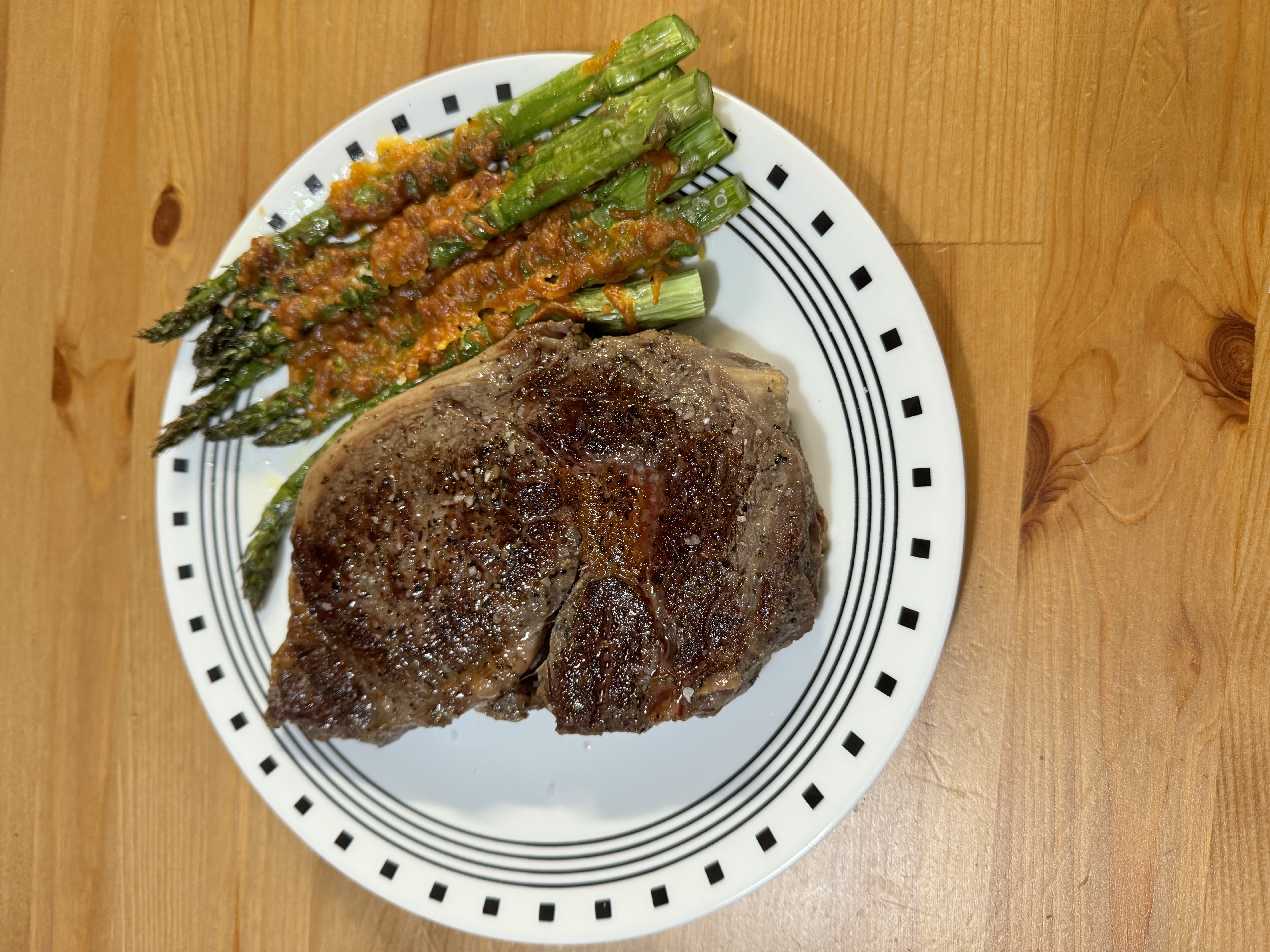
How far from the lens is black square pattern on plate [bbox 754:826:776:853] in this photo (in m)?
3.04

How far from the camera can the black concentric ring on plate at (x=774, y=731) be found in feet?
9.82

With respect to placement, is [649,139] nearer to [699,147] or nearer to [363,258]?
[699,147]

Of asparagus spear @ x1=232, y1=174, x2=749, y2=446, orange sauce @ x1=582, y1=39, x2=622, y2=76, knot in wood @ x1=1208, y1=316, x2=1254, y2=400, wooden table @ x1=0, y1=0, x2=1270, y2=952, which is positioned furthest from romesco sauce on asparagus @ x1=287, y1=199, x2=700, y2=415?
knot in wood @ x1=1208, y1=316, x2=1254, y2=400

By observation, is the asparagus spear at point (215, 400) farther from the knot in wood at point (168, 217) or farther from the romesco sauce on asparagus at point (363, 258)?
the knot in wood at point (168, 217)

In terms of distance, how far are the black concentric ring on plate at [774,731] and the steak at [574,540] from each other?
29 cm

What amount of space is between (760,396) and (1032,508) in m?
1.28

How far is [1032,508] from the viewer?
3166 millimetres

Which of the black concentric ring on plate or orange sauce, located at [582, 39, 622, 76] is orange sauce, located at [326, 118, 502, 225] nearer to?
orange sauce, located at [582, 39, 622, 76]

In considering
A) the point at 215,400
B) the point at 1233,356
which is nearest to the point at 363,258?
the point at 215,400

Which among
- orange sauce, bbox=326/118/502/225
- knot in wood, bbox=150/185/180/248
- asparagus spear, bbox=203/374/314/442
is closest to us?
orange sauce, bbox=326/118/502/225

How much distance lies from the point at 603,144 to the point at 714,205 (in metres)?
0.48

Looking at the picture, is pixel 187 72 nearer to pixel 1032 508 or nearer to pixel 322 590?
pixel 322 590

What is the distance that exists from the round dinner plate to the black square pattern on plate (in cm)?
2

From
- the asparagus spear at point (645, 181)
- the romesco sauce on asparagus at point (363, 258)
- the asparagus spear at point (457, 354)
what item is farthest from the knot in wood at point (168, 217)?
the asparagus spear at point (457, 354)
